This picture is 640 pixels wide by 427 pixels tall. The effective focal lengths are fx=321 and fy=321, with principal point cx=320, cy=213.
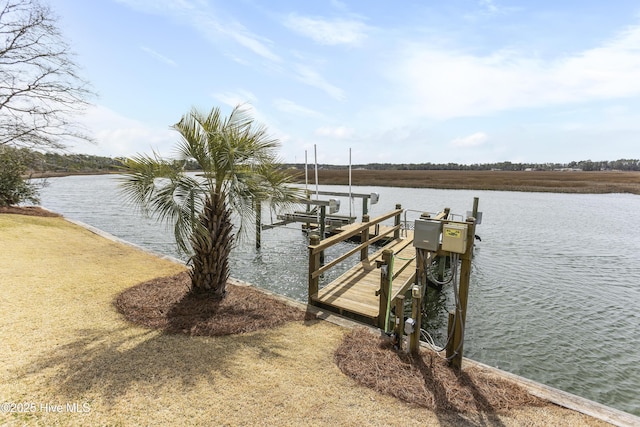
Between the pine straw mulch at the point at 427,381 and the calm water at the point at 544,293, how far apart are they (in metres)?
1.88

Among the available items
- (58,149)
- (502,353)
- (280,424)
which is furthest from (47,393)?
(58,149)

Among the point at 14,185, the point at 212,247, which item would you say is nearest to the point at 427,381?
the point at 212,247

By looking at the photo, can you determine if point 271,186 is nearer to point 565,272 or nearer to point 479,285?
point 479,285

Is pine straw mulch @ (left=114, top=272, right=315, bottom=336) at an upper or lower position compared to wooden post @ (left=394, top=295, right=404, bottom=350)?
lower

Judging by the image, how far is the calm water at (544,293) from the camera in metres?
5.72

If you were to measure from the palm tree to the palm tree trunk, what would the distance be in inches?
0.7

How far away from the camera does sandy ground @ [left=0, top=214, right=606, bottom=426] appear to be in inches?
130

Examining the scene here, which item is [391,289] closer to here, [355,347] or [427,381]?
[355,347]

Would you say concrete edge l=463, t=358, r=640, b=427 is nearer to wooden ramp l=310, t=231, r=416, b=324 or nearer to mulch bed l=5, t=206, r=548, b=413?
mulch bed l=5, t=206, r=548, b=413

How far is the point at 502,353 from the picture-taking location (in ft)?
20.0

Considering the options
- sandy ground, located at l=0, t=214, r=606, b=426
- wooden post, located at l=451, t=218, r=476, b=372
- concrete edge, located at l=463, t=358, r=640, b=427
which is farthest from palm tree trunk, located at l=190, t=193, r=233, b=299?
concrete edge, located at l=463, t=358, r=640, b=427

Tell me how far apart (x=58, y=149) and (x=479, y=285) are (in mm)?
15056

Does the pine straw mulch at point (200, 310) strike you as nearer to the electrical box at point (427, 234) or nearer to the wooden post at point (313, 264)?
the wooden post at point (313, 264)

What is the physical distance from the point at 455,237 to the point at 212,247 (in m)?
4.14
